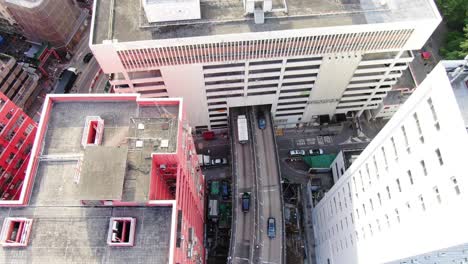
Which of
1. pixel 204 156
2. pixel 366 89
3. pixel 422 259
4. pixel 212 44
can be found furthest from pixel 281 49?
pixel 422 259

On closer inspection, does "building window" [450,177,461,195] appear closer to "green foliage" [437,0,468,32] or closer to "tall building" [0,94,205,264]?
"tall building" [0,94,205,264]

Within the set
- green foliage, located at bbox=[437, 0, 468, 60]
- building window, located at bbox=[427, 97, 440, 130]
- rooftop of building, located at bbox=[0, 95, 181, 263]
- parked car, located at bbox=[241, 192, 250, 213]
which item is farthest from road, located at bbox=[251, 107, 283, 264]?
green foliage, located at bbox=[437, 0, 468, 60]

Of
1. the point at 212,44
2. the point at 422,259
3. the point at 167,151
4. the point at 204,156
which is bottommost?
the point at 422,259

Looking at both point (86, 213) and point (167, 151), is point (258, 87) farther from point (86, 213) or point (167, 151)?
point (86, 213)

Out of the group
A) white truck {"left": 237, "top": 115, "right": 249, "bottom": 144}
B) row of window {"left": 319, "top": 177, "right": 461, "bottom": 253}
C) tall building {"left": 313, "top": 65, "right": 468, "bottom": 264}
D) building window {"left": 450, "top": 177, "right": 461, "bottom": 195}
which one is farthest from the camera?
white truck {"left": 237, "top": 115, "right": 249, "bottom": 144}

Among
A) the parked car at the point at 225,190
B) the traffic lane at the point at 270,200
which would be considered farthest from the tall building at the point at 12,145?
the traffic lane at the point at 270,200

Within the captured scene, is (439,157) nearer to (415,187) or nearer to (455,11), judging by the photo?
(415,187)

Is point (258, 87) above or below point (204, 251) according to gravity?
above
